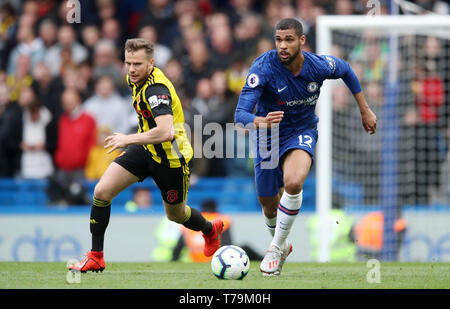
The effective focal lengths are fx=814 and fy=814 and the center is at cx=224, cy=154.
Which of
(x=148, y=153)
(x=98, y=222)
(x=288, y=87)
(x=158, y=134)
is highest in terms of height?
(x=288, y=87)

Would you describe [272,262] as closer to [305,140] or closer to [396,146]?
[305,140]

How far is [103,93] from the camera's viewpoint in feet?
44.4

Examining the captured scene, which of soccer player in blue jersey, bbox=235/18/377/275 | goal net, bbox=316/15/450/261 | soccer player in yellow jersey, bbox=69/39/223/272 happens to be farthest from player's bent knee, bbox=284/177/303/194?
goal net, bbox=316/15/450/261

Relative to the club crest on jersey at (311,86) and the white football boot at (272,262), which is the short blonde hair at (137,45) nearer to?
the club crest on jersey at (311,86)

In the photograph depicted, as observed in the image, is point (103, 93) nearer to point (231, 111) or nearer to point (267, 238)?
point (231, 111)

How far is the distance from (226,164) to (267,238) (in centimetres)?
153

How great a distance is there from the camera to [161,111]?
25.1ft

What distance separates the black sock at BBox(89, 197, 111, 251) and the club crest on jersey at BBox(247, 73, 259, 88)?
6.05 ft

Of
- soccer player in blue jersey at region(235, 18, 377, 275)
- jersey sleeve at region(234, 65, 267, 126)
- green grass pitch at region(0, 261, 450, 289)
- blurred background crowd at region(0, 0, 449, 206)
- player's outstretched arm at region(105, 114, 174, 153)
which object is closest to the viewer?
green grass pitch at region(0, 261, 450, 289)

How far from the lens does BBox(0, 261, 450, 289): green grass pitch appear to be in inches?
281

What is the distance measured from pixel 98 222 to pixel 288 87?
2310 millimetres

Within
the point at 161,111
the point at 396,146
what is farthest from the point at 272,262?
the point at 396,146

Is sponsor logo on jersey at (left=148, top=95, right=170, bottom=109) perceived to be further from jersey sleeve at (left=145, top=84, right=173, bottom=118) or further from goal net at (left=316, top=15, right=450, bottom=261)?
goal net at (left=316, top=15, right=450, bottom=261)
